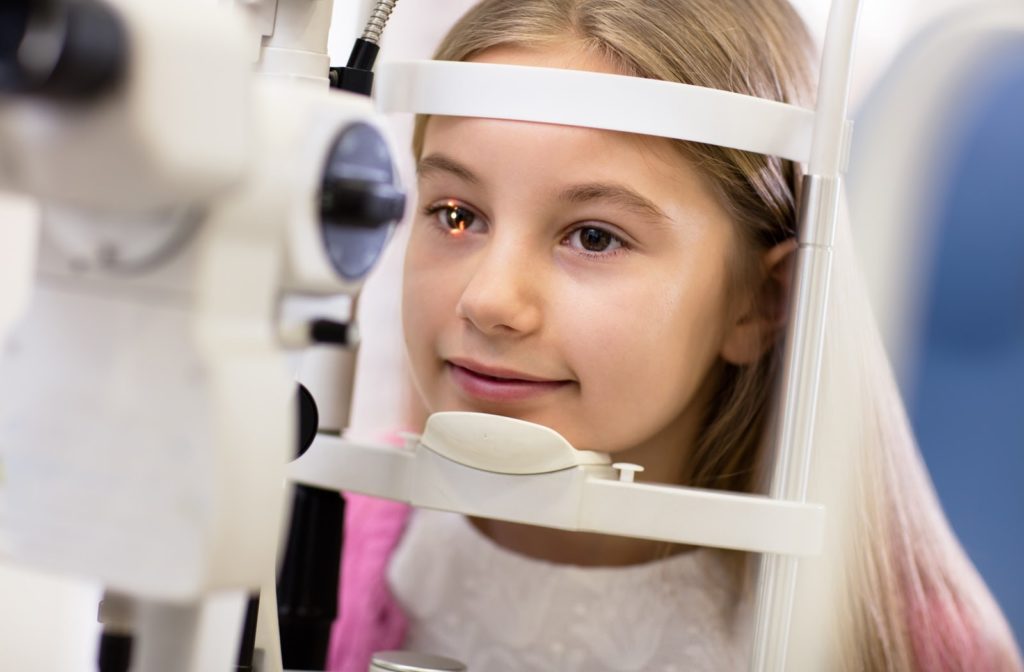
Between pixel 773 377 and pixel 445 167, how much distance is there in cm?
32

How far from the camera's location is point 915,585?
3.04 ft

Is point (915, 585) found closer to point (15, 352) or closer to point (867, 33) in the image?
point (867, 33)

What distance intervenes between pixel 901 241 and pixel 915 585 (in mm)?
310

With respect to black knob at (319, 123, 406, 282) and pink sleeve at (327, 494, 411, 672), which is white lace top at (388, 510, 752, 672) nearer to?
pink sleeve at (327, 494, 411, 672)

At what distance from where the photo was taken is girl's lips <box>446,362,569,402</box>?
821 millimetres

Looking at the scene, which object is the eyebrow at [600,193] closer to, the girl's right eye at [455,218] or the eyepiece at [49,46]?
the girl's right eye at [455,218]

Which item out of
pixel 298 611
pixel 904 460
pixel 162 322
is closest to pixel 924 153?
pixel 904 460

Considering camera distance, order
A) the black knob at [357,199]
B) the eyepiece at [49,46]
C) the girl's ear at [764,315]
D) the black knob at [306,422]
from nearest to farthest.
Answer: the eyepiece at [49,46], the black knob at [357,199], the black knob at [306,422], the girl's ear at [764,315]

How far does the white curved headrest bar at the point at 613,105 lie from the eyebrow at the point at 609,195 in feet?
0.15

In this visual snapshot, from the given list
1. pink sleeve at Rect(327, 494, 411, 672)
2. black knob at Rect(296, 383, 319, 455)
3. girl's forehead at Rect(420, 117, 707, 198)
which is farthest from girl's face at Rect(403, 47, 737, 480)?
pink sleeve at Rect(327, 494, 411, 672)

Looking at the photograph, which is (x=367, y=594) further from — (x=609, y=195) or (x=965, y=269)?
(x=965, y=269)

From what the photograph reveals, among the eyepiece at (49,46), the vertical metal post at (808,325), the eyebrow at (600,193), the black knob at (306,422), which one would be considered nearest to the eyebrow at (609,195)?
the eyebrow at (600,193)

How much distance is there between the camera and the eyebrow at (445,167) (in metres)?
0.82

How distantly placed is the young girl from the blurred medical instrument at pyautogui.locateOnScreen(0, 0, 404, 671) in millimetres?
332
